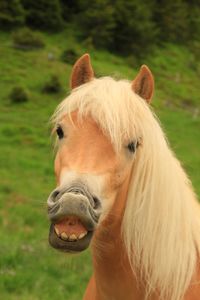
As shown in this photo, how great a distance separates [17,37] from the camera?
108 feet

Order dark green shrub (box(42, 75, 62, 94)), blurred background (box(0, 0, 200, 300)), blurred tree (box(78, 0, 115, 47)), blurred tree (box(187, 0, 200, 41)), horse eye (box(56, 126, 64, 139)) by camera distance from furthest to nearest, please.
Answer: blurred tree (box(187, 0, 200, 41))
blurred tree (box(78, 0, 115, 47))
dark green shrub (box(42, 75, 62, 94))
blurred background (box(0, 0, 200, 300))
horse eye (box(56, 126, 64, 139))

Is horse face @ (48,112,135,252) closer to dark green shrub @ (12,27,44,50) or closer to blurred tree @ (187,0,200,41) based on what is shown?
dark green shrub @ (12,27,44,50)

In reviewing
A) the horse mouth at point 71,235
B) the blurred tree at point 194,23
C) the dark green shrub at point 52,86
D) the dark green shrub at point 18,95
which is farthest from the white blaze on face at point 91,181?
the blurred tree at point 194,23

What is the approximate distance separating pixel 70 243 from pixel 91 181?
1.14ft

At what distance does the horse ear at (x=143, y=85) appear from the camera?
3592mm

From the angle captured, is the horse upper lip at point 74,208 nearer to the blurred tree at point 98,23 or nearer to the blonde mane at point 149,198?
the blonde mane at point 149,198

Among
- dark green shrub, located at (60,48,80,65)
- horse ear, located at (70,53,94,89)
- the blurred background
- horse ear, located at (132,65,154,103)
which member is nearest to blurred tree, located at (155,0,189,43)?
the blurred background

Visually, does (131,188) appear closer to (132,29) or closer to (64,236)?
(64,236)

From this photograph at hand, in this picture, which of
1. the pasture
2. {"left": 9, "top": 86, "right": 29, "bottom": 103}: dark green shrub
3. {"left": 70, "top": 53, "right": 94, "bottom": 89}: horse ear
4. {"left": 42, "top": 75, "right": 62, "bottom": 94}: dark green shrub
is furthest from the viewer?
{"left": 42, "top": 75, "right": 62, "bottom": 94}: dark green shrub

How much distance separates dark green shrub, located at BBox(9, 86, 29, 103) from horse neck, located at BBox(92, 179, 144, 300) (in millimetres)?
19824

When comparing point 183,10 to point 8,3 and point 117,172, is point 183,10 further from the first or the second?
point 117,172

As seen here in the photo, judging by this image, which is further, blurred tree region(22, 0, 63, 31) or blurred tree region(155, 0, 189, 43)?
blurred tree region(155, 0, 189, 43)

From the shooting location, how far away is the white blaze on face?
9.80 ft

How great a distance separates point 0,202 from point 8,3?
26.9 metres
